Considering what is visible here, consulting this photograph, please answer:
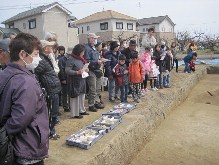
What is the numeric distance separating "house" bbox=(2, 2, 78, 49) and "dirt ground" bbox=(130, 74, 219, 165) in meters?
20.6

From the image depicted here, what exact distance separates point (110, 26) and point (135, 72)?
98.4 ft

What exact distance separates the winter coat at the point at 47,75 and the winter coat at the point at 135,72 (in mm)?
3149

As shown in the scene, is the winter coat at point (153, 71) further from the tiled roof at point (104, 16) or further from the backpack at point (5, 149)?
the tiled roof at point (104, 16)

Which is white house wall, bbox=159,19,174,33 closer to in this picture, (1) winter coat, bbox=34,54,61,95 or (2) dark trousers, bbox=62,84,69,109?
(2) dark trousers, bbox=62,84,69,109

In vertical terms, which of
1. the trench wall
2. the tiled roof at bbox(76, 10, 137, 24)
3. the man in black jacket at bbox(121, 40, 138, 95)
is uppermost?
the tiled roof at bbox(76, 10, 137, 24)

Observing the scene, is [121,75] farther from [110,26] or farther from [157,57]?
[110,26]

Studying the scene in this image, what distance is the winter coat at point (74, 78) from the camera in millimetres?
5879

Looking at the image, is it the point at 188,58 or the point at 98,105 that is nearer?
the point at 98,105

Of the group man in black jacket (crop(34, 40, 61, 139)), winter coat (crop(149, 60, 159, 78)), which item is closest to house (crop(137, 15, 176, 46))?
winter coat (crop(149, 60, 159, 78))

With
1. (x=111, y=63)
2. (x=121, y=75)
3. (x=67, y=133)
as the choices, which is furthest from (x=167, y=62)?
(x=67, y=133)

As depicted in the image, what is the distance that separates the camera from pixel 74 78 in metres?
5.95

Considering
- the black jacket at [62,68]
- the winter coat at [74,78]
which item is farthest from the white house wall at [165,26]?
the winter coat at [74,78]

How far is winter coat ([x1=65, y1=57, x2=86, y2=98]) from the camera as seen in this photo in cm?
588

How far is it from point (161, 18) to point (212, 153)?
45508 mm
